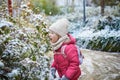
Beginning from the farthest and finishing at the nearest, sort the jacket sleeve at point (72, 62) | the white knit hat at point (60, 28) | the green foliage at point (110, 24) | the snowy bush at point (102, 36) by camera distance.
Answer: the green foliage at point (110, 24)
the snowy bush at point (102, 36)
the white knit hat at point (60, 28)
the jacket sleeve at point (72, 62)

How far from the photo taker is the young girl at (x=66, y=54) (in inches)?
143

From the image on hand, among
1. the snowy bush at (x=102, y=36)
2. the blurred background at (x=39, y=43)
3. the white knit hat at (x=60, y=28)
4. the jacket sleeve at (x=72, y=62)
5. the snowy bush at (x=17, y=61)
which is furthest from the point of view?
the snowy bush at (x=102, y=36)

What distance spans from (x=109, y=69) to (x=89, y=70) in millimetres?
542

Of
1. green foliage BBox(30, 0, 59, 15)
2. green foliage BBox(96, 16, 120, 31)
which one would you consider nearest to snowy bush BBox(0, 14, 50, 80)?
green foliage BBox(96, 16, 120, 31)

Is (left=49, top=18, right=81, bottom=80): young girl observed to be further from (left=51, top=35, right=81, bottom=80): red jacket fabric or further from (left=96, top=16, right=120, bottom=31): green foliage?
(left=96, top=16, right=120, bottom=31): green foliage

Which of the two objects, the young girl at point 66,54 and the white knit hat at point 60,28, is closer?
the young girl at point 66,54

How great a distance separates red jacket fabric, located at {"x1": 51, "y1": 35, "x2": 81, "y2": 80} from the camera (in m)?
3.61

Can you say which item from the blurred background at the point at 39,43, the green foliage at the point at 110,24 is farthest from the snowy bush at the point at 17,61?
the green foliage at the point at 110,24

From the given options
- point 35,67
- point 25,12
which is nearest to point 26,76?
point 35,67

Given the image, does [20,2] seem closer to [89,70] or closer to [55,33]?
[89,70]

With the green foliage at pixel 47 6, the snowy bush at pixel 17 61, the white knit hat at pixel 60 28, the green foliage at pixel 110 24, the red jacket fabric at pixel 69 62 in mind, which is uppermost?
the white knit hat at pixel 60 28

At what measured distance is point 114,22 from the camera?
43.2 feet

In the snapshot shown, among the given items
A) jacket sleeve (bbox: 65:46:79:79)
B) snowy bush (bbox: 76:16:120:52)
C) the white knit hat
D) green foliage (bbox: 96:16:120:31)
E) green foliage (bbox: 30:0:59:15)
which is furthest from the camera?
green foliage (bbox: 30:0:59:15)

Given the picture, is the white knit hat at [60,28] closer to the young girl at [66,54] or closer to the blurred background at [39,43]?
the young girl at [66,54]
